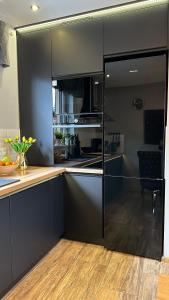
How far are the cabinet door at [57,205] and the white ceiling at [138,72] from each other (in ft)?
3.77

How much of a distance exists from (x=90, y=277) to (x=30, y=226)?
2.31ft

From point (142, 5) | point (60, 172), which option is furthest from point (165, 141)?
point (142, 5)

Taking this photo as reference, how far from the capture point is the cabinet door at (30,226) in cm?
175

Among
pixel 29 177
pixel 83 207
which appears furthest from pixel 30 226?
pixel 83 207

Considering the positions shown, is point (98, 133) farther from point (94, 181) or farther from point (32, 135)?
point (32, 135)

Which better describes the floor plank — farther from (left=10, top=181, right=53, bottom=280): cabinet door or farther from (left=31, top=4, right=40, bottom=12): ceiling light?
(left=31, top=4, right=40, bottom=12): ceiling light

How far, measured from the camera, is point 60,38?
240 centimetres

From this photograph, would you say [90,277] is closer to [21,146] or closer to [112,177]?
[112,177]

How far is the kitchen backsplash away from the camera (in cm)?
243

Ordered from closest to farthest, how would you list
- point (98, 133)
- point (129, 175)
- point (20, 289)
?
point (20, 289) → point (129, 175) → point (98, 133)

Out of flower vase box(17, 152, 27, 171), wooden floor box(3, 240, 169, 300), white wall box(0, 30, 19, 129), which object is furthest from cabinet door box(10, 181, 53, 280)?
white wall box(0, 30, 19, 129)

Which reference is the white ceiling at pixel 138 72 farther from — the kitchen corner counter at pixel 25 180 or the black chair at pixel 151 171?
the kitchen corner counter at pixel 25 180

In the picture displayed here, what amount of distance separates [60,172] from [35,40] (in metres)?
1.54

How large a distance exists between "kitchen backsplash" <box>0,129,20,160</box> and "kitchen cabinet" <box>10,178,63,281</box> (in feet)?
2.17
